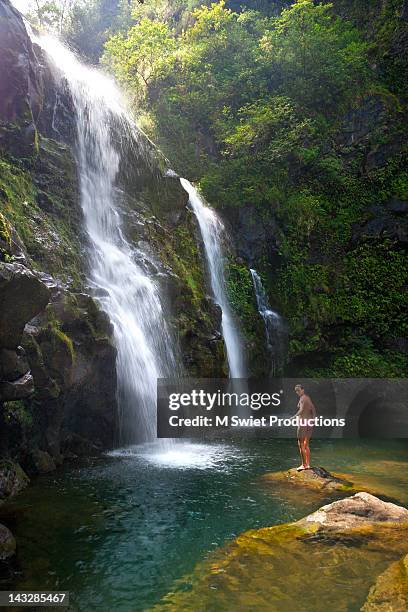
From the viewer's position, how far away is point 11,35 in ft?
36.6

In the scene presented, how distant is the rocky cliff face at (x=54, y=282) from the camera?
7.68m

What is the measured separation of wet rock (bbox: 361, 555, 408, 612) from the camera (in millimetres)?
4379

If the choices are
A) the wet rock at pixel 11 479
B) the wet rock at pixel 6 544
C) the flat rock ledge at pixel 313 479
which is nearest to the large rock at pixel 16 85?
the wet rock at pixel 11 479

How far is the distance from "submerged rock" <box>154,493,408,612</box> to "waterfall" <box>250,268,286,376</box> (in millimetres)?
12070

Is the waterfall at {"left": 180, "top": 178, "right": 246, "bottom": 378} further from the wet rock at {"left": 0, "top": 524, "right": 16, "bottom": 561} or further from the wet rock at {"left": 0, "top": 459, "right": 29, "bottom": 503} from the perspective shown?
the wet rock at {"left": 0, "top": 524, "right": 16, "bottom": 561}

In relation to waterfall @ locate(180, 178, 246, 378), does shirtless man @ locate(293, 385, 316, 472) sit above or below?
below

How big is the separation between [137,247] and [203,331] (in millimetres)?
3257

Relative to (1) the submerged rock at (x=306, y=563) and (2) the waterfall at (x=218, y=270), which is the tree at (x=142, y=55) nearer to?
(2) the waterfall at (x=218, y=270)

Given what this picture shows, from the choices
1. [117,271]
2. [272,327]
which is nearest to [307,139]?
[272,327]

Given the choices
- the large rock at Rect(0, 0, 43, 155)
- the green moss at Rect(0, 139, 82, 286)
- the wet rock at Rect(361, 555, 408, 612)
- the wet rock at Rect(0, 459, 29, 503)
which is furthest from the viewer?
the large rock at Rect(0, 0, 43, 155)

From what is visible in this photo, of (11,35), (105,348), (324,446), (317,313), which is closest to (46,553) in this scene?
(105,348)

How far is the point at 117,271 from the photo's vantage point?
13.1 meters

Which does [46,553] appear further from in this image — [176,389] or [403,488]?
[176,389]

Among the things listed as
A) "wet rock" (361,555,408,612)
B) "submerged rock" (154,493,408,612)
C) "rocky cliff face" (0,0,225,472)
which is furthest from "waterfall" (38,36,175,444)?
"wet rock" (361,555,408,612)
